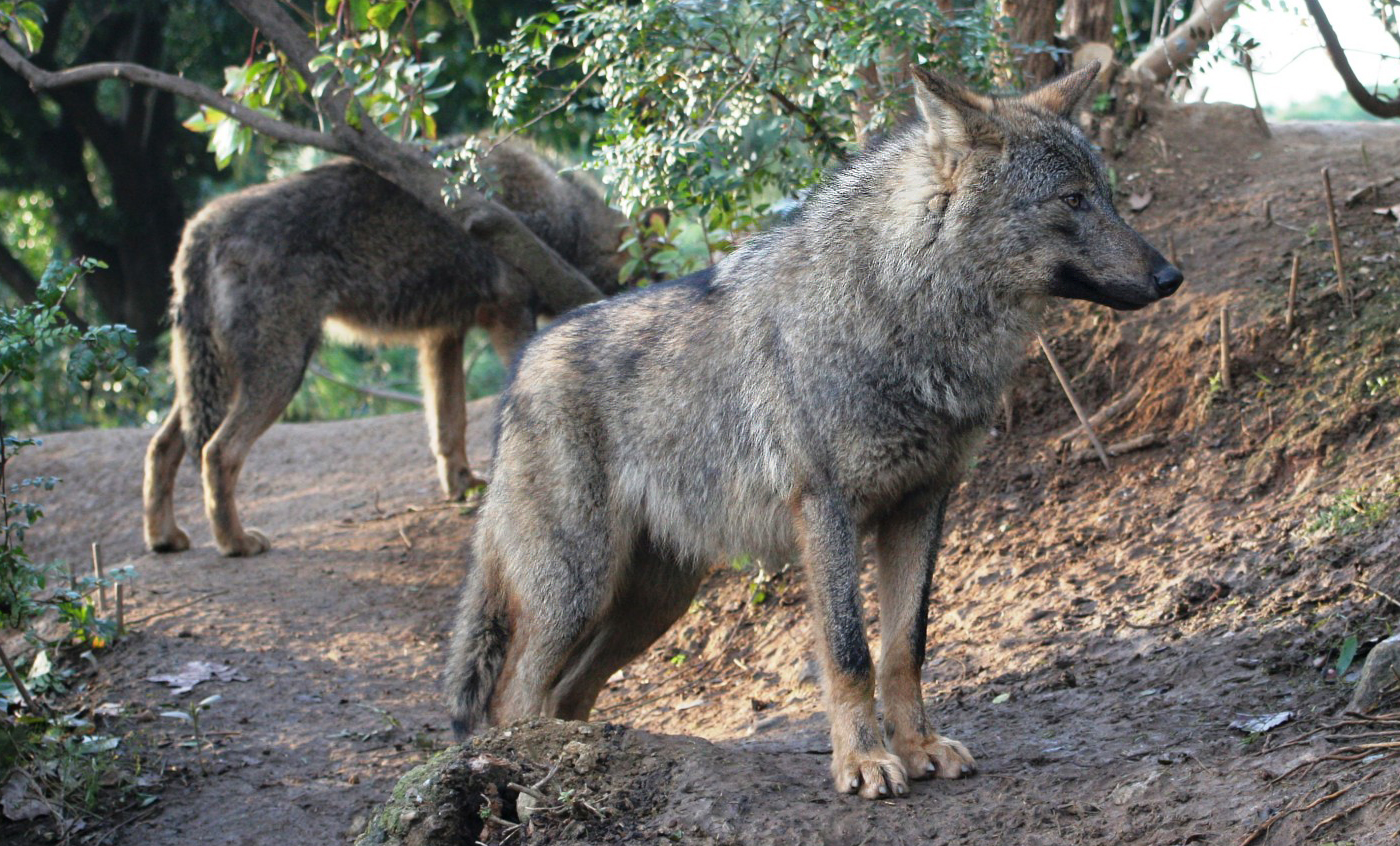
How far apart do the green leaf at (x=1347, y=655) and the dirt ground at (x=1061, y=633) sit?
3 centimetres

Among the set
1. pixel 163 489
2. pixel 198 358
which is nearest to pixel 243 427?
pixel 198 358

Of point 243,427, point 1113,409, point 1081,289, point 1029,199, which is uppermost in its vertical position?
point 1029,199

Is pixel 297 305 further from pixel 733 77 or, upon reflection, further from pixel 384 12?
Answer: pixel 733 77

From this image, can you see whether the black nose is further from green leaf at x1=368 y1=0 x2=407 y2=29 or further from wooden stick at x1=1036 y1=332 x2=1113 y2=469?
green leaf at x1=368 y1=0 x2=407 y2=29

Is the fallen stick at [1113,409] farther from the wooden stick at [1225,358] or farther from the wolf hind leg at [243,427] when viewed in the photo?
the wolf hind leg at [243,427]

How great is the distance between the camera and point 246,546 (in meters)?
8.04

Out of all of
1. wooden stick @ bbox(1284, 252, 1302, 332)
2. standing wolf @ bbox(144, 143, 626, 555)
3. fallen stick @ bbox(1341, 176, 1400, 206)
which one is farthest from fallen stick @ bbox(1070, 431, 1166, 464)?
standing wolf @ bbox(144, 143, 626, 555)

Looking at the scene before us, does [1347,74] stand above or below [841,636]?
above

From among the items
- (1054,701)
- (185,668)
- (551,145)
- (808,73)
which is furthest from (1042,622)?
(551,145)

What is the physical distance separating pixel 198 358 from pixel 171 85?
1.77m

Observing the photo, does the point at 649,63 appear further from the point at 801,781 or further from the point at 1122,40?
the point at 1122,40

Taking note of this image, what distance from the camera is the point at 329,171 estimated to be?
8.54m

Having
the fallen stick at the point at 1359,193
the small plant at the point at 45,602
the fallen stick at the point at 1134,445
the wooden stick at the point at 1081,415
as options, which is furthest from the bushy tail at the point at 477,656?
the fallen stick at the point at 1359,193

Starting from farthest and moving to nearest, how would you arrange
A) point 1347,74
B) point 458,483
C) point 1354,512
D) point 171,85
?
point 458,483, point 171,85, point 1347,74, point 1354,512
